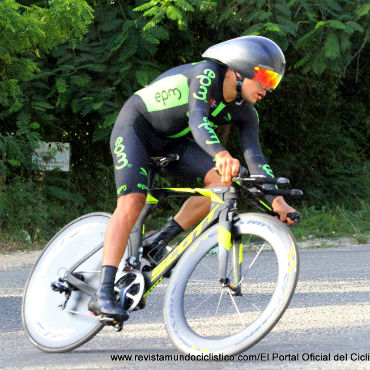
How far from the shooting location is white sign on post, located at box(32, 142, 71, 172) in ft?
40.0

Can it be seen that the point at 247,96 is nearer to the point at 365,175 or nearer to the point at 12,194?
the point at 12,194

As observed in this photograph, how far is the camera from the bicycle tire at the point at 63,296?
4457mm

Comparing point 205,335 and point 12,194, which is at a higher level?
point 205,335

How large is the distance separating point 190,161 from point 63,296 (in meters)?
1.15

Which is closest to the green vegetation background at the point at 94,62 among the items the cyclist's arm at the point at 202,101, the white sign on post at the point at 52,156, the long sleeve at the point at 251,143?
the white sign on post at the point at 52,156

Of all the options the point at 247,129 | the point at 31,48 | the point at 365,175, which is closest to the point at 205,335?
the point at 247,129

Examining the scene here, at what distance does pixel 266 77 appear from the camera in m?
4.11

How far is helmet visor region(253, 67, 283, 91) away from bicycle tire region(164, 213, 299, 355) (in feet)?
2.44

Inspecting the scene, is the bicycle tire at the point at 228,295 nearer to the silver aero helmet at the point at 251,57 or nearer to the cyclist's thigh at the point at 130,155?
the cyclist's thigh at the point at 130,155

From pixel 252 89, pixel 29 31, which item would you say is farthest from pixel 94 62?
pixel 252 89

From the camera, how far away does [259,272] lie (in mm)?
4047

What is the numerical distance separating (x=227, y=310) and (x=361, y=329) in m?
1.36

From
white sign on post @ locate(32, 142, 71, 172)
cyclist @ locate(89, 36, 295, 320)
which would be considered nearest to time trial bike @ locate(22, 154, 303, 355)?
cyclist @ locate(89, 36, 295, 320)

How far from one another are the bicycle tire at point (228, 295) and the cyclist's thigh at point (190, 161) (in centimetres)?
48
